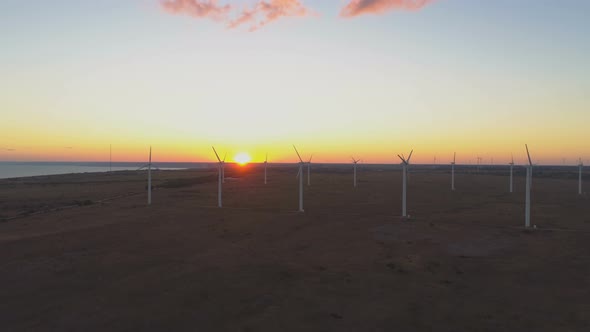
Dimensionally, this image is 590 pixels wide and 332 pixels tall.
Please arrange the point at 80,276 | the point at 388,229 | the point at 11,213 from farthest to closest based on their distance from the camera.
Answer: the point at 11,213, the point at 388,229, the point at 80,276

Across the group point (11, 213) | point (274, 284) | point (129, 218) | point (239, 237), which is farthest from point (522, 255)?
point (11, 213)

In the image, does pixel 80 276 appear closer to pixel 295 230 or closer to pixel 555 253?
pixel 295 230

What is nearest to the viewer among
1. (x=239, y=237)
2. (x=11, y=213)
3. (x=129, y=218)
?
(x=239, y=237)

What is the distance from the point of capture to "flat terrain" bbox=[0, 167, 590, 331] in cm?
1297

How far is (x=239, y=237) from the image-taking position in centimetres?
2534

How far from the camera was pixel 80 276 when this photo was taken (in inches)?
679

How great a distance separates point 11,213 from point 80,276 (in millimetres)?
26636

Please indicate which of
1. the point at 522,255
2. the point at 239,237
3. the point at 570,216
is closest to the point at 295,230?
the point at 239,237

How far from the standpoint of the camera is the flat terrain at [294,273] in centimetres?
1297

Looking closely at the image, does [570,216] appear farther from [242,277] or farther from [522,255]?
[242,277]

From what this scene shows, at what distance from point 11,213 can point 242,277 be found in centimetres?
3096

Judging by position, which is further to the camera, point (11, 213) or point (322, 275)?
point (11, 213)

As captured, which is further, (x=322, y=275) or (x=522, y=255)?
(x=522, y=255)

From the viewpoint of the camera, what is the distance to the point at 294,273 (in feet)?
58.1
